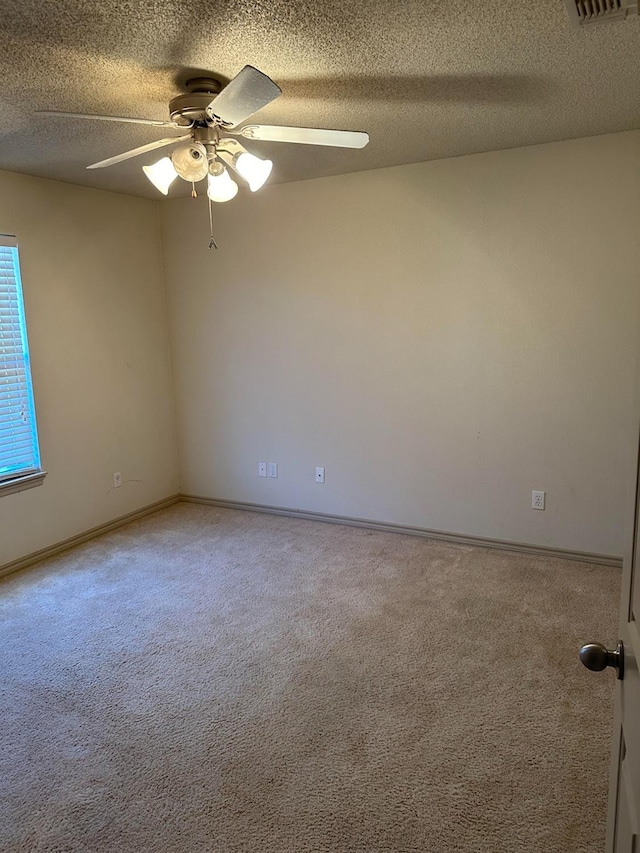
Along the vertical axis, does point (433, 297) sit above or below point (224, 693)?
above

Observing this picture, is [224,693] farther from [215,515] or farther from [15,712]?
[215,515]

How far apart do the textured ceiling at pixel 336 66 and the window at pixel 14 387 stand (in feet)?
2.35

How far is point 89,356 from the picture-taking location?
13.5 ft

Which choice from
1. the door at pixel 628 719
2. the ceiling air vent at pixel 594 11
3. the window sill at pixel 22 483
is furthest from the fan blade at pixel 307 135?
the window sill at pixel 22 483

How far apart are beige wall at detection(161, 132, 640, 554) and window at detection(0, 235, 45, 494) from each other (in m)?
1.32

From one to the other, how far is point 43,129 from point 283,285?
1.83 meters

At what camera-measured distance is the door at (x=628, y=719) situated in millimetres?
960

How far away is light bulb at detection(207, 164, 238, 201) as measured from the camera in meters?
2.48

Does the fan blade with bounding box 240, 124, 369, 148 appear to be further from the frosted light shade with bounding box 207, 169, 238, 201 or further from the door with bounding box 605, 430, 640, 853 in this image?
the door with bounding box 605, 430, 640, 853

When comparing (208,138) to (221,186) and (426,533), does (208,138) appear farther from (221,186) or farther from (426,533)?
(426,533)

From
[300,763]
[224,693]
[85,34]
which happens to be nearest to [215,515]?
[224,693]

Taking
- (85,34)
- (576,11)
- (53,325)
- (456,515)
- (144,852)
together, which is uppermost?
(85,34)

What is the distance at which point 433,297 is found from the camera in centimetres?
376

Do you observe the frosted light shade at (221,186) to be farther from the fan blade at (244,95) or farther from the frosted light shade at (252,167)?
the fan blade at (244,95)
